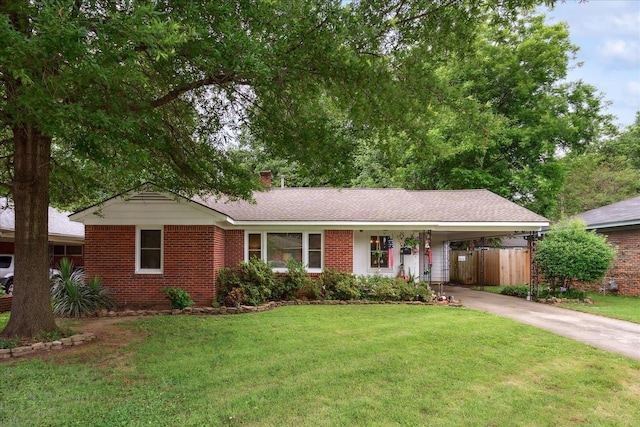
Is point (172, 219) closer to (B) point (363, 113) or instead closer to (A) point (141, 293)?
(A) point (141, 293)

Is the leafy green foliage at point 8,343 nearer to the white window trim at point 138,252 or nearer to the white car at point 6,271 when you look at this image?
the white window trim at point 138,252

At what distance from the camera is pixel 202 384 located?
5090 millimetres

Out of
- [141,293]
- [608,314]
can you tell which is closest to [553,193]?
[608,314]

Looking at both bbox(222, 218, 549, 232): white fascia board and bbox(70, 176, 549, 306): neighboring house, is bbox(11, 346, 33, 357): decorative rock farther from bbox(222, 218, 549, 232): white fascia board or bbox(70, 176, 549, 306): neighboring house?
bbox(222, 218, 549, 232): white fascia board

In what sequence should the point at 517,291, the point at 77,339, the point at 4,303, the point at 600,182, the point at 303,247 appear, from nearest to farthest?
the point at 77,339
the point at 4,303
the point at 303,247
the point at 517,291
the point at 600,182

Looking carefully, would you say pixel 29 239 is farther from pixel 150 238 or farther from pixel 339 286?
pixel 339 286

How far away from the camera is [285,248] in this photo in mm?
13727

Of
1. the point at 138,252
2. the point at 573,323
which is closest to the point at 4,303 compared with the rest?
the point at 138,252

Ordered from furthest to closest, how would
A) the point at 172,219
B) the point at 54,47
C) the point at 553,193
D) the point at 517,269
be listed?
the point at 553,193 → the point at 517,269 → the point at 172,219 → the point at 54,47

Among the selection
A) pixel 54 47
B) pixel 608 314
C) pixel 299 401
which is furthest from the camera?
pixel 608 314

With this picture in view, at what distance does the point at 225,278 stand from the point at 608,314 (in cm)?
1033

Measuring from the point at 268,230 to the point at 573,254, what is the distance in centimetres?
972

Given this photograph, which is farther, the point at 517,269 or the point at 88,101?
the point at 517,269

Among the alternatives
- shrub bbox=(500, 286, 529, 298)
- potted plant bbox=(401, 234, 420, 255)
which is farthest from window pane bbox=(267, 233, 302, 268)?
shrub bbox=(500, 286, 529, 298)
